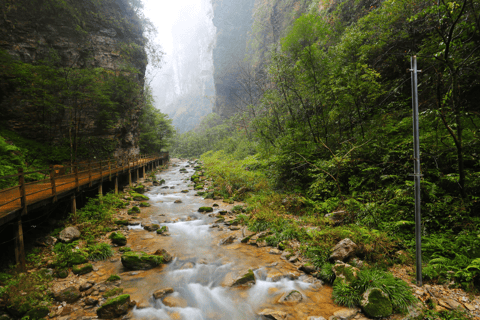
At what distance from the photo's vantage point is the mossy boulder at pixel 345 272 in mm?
4562

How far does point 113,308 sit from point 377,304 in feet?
17.2

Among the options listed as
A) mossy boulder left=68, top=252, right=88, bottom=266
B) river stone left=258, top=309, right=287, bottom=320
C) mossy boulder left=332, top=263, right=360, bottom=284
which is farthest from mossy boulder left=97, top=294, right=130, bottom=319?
mossy boulder left=332, top=263, right=360, bottom=284

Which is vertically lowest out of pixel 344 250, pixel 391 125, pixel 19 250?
pixel 344 250

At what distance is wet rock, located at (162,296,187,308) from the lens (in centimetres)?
498

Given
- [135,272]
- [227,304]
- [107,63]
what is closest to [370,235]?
[227,304]

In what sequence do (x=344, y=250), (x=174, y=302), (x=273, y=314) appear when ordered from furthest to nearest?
(x=344, y=250), (x=174, y=302), (x=273, y=314)

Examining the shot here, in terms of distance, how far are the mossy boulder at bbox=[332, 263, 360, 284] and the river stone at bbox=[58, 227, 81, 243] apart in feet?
27.1

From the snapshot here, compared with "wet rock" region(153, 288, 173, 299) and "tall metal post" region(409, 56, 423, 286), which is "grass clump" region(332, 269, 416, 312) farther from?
"wet rock" region(153, 288, 173, 299)

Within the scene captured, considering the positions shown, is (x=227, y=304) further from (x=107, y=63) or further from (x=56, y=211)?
(x=107, y=63)

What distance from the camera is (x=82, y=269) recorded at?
5.72 metres

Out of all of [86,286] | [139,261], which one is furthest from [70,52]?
[86,286]

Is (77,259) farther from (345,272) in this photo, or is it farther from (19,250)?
(345,272)

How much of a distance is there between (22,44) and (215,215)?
22.4 meters

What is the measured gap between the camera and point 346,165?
317 inches
